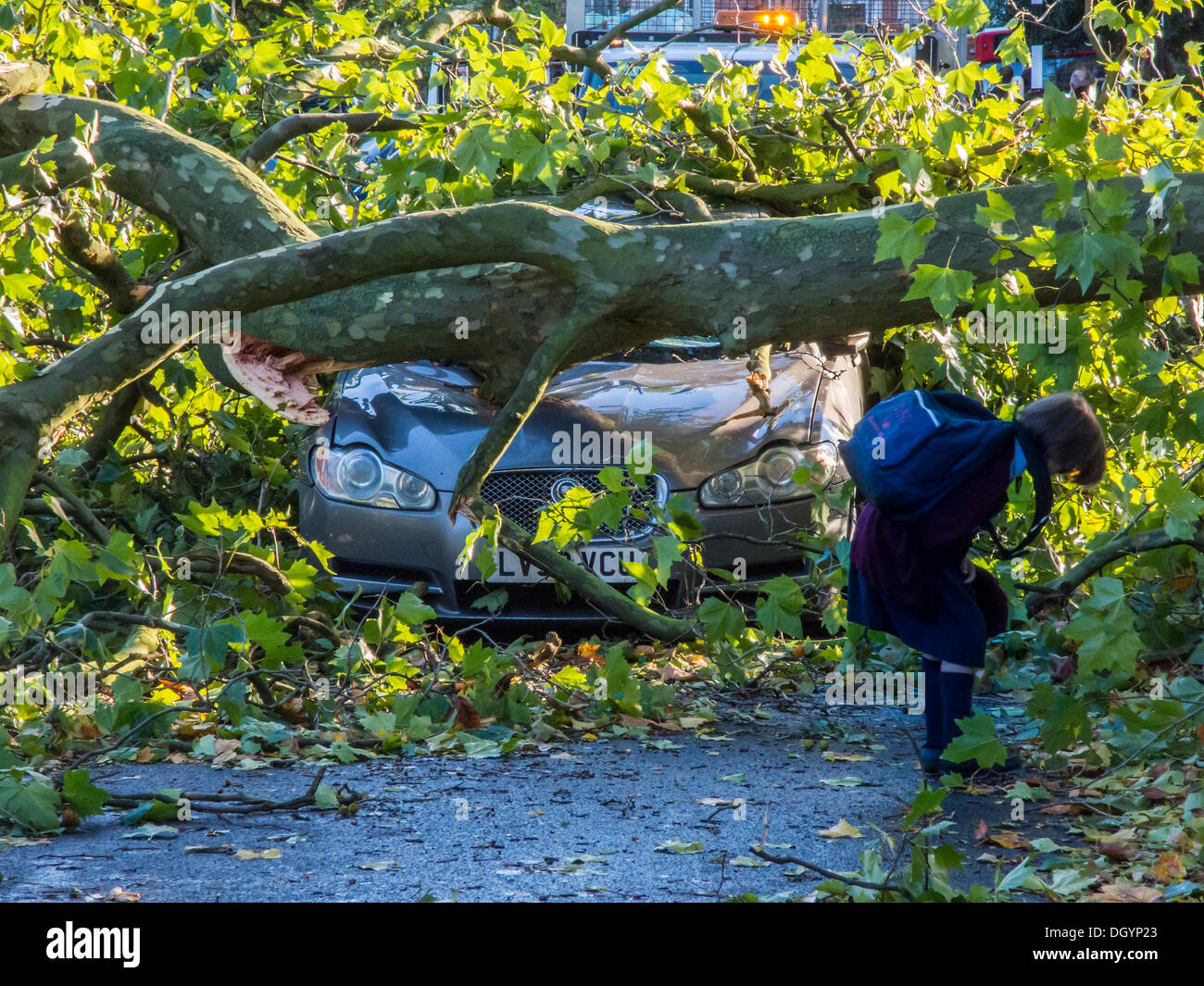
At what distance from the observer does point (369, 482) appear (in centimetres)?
536

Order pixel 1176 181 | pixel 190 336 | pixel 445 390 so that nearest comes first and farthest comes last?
pixel 1176 181 < pixel 190 336 < pixel 445 390

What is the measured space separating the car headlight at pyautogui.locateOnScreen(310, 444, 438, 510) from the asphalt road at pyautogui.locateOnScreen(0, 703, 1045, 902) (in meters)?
1.55

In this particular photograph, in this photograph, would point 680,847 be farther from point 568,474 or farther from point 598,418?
point 598,418

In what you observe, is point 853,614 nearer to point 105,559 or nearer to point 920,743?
point 920,743

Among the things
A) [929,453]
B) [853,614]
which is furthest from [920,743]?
[929,453]

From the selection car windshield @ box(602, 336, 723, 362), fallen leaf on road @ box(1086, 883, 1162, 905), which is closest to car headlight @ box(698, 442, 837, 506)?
car windshield @ box(602, 336, 723, 362)

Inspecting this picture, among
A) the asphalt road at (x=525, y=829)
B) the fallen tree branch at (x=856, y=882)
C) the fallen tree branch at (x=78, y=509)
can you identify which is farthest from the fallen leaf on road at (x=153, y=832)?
the fallen tree branch at (x=78, y=509)

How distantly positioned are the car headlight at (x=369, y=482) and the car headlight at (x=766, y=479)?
3.87 ft

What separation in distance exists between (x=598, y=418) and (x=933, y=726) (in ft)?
6.89

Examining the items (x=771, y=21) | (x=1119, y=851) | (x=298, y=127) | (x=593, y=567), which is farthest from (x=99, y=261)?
(x=1119, y=851)

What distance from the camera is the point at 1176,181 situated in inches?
125

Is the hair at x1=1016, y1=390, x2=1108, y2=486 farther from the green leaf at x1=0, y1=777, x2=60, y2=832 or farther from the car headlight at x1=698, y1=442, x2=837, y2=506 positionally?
the green leaf at x1=0, y1=777, x2=60, y2=832

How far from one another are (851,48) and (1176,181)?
2.98m

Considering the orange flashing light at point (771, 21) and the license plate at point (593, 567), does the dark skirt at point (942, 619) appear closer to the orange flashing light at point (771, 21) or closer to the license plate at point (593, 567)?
the license plate at point (593, 567)
